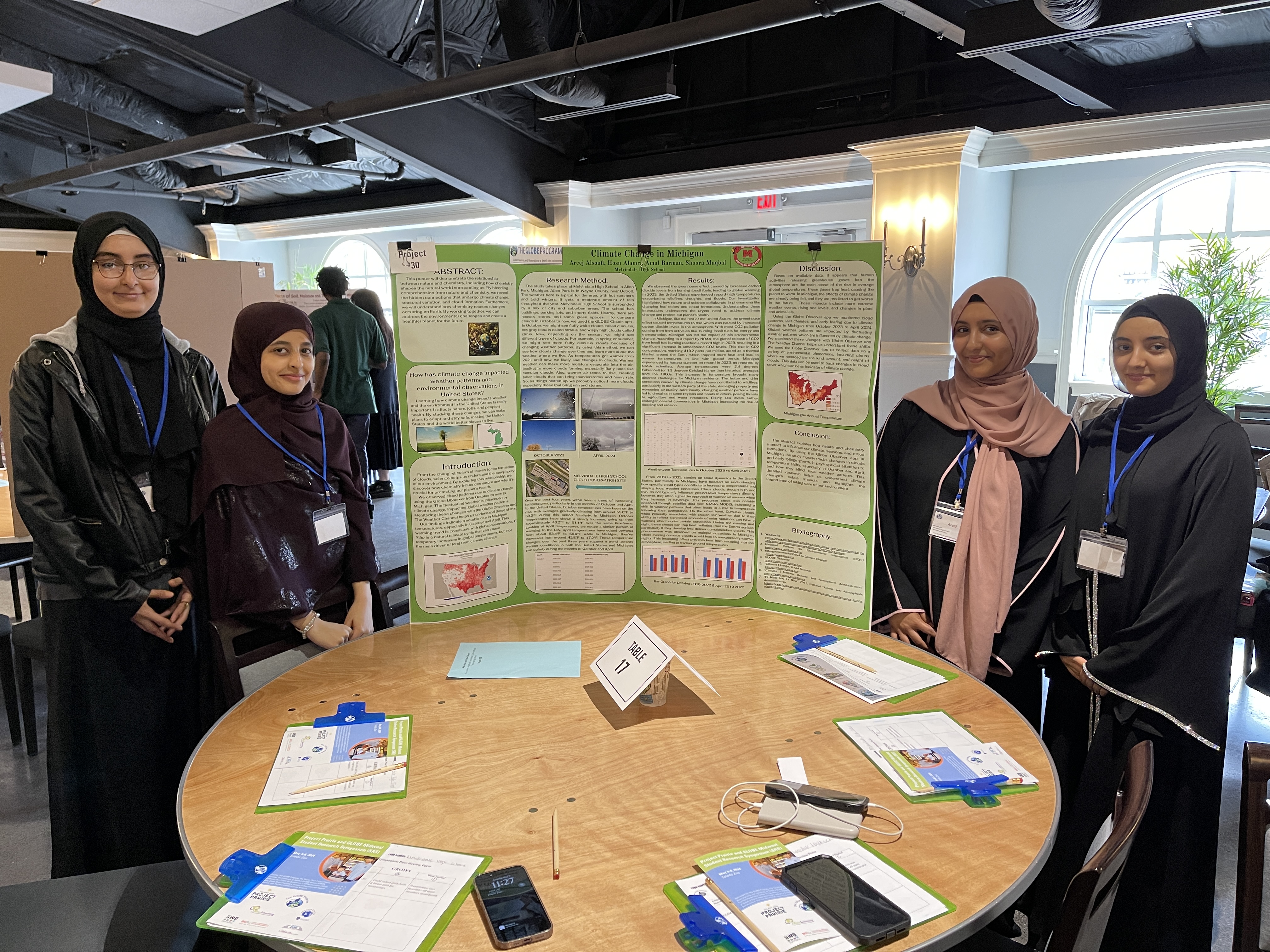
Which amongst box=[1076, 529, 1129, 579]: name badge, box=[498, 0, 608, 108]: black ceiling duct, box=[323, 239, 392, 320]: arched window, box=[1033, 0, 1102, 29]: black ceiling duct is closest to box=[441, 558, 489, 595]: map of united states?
box=[1076, 529, 1129, 579]: name badge

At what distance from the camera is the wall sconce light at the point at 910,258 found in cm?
599

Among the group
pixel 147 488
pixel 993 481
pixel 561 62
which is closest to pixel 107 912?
pixel 147 488

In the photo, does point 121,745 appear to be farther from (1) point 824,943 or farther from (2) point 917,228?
(2) point 917,228

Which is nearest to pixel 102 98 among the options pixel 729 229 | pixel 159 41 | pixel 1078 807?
pixel 159 41

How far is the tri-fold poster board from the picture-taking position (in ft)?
6.86

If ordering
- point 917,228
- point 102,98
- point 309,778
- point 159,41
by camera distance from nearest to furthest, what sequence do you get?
point 309,778 → point 159,41 → point 917,228 → point 102,98

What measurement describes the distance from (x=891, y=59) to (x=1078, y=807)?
212 inches

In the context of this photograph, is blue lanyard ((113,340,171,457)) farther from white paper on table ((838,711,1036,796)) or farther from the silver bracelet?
white paper on table ((838,711,1036,796))

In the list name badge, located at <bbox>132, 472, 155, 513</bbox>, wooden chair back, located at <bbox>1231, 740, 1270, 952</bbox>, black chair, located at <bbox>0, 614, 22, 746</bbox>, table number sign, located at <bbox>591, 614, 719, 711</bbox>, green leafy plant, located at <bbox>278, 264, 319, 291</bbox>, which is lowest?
black chair, located at <bbox>0, 614, 22, 746</bbox>

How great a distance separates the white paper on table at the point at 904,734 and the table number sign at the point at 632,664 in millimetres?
325

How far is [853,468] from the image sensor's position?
6.84ft

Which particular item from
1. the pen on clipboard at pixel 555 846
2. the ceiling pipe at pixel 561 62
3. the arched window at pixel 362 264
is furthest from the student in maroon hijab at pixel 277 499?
the arched window at pixel 362 264

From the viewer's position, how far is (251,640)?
2.12 meters

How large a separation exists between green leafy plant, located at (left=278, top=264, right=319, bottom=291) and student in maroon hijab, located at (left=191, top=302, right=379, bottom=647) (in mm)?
10945
